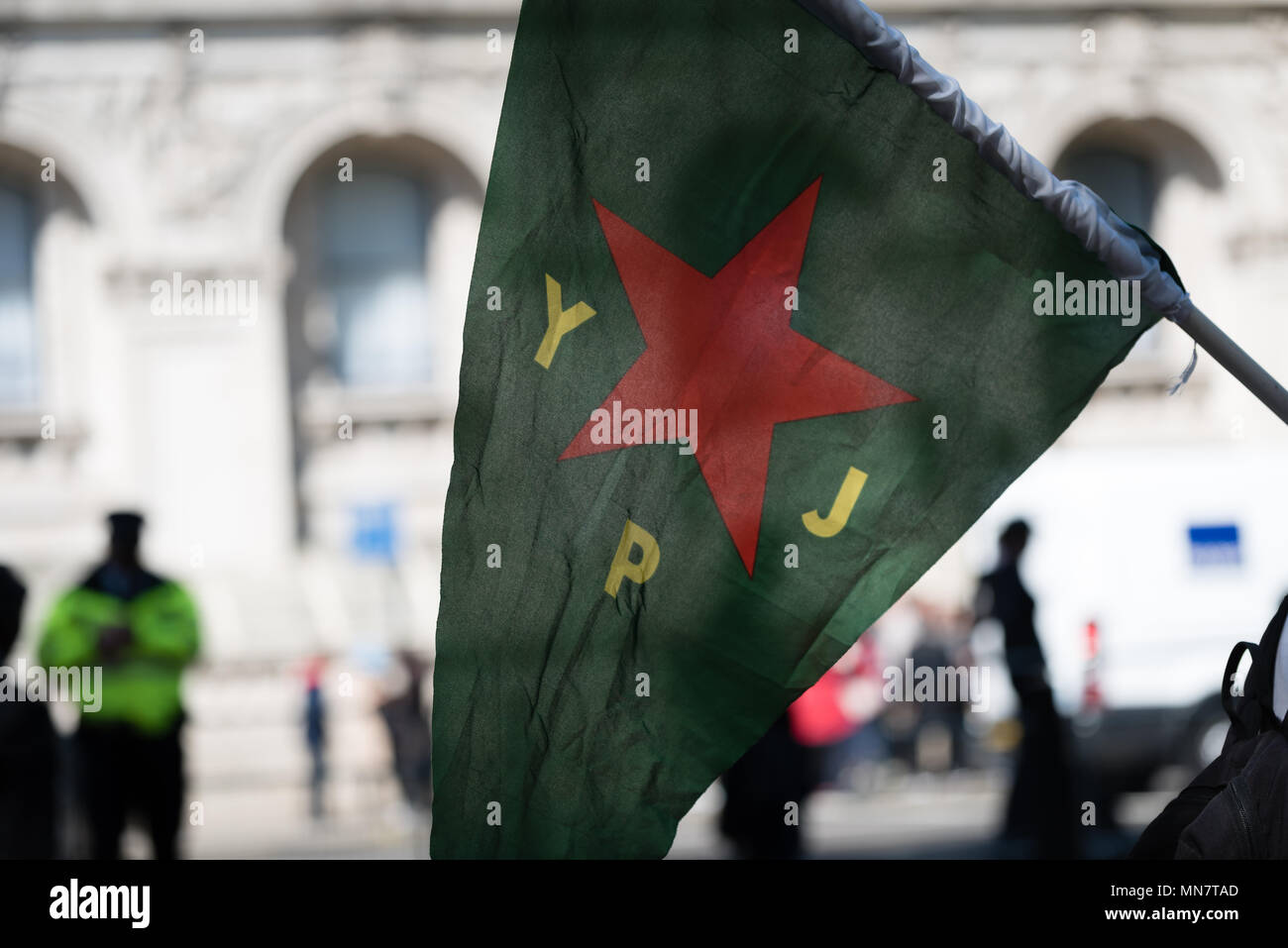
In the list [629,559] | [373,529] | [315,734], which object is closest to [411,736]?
[373,529]

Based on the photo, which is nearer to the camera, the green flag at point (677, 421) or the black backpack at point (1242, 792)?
the black backpack at point (1242, 792)

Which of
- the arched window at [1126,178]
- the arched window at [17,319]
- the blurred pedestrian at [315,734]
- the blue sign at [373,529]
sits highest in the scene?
the arched window at [1126,178]

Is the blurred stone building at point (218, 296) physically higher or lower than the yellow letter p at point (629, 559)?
higher

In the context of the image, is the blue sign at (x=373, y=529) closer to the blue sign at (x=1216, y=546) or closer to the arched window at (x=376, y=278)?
the arched window at (x=376, y=278)

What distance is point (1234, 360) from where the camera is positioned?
2170 mm

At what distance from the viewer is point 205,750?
52.9ft

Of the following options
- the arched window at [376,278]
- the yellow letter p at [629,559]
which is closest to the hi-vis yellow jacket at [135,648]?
the yellow letter p at [629,559]

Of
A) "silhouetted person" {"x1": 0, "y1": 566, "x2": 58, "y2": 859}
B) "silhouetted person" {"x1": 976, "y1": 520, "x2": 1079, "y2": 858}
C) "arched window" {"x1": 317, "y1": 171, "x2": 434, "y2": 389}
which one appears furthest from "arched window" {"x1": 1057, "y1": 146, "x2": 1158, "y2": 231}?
"silhouetted person" {"x1": 0, "y1": 566, "x2": 58, "y2": 859}

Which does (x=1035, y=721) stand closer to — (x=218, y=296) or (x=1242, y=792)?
(x=1242, y=792)

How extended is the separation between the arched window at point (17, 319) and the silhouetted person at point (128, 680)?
1191 cm

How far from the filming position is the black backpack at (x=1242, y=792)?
208 centimetres

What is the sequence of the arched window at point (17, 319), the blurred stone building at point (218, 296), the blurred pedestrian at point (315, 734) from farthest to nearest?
1. the arched window at point (17, 319)
2. the blurred stone building at point (218, 296)
3. the blurred pedestrian at point (315, 734)
